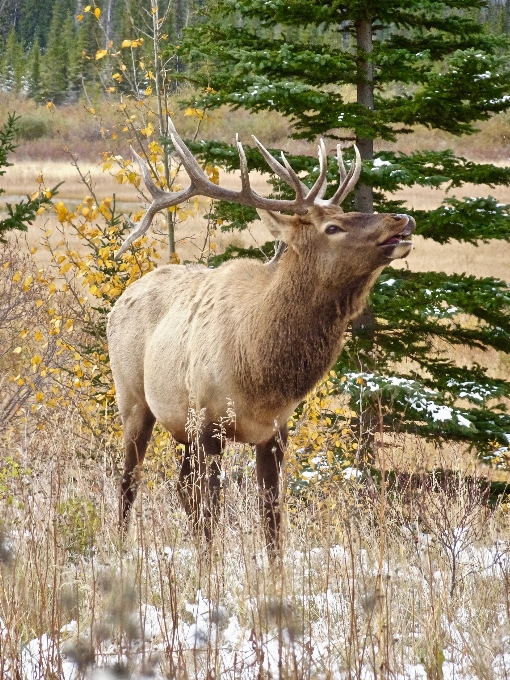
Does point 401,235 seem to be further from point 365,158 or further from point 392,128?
point 365,158

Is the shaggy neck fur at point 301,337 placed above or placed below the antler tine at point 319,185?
below

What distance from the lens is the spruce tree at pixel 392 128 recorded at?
778 cm

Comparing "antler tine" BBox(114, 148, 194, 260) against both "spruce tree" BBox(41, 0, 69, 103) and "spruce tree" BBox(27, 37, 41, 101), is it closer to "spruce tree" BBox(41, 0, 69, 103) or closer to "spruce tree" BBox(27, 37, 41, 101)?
"spruce tree" BBox(27, 37, 41, 101)

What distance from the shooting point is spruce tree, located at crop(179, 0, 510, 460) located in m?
7.78

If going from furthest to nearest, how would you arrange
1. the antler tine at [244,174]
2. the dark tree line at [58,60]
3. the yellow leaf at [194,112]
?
the dark tree line at [58,60], the yellow leaf at [194,112], the antler tine at [244,174]

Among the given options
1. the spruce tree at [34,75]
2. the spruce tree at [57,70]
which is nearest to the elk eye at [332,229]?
the spruce tree at [34,75]

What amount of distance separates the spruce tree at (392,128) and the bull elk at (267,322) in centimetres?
252

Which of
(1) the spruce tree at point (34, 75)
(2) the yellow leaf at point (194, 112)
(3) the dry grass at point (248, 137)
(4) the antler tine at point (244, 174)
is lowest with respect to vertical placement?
(4) the antler tine at point (244, 174)

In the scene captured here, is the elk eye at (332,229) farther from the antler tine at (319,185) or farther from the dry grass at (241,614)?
the dry grass at (241,614)

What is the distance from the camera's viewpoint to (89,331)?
7961 millimetres

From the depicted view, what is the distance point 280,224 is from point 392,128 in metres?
3.78

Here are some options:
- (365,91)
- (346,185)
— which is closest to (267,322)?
(346,185)

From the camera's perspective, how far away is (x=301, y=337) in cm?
468

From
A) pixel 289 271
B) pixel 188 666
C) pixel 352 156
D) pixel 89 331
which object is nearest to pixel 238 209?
pixel 352 156
